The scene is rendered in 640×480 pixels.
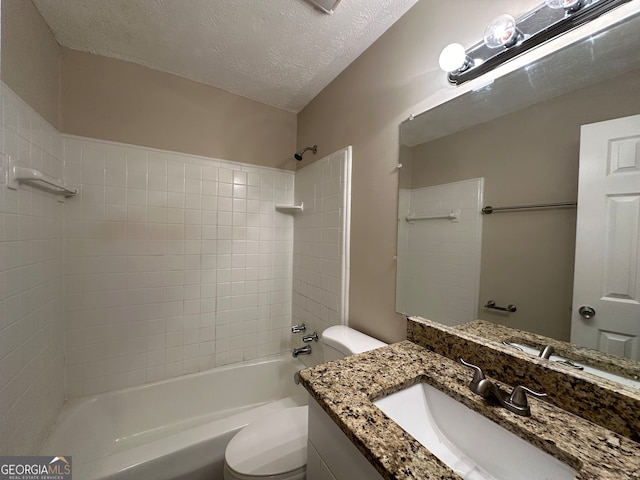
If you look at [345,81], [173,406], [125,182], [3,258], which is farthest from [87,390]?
[345,81]

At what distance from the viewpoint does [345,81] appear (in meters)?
1.39

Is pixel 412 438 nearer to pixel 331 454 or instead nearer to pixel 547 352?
pixel 331 454

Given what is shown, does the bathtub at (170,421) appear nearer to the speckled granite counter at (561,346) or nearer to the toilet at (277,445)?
the toilet at (277,445)

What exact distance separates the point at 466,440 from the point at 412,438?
10.7 inches

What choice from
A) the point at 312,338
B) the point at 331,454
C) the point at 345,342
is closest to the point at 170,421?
the point at 312,338

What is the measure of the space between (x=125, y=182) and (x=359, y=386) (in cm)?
169

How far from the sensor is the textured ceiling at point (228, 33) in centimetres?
103

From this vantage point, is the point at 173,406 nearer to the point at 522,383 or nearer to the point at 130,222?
the point at 130,222

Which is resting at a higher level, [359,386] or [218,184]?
[218,184]

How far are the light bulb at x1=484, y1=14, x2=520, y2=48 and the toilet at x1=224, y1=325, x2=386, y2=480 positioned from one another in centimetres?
119

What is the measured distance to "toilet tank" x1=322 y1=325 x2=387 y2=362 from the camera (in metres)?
1.05

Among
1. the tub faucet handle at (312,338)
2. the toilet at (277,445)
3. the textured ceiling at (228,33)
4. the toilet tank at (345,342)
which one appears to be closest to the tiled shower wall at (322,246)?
the tub faucet handle at (312,338)

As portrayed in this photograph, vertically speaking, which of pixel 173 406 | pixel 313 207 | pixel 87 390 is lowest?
pixel 173 406

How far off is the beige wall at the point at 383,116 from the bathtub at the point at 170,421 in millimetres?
809
